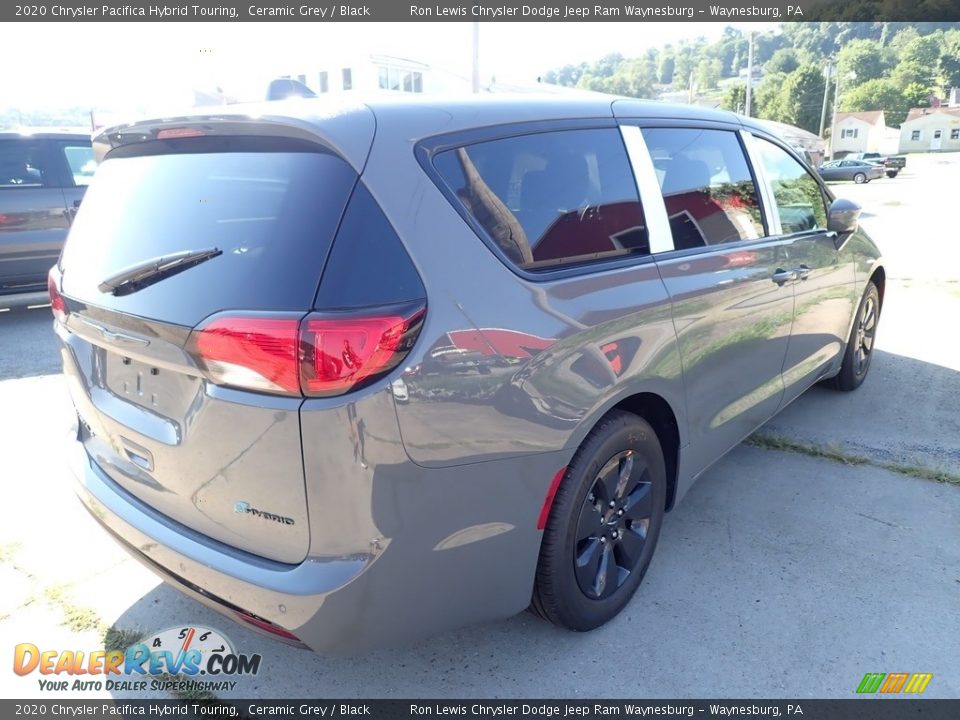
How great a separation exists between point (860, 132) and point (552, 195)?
105 m

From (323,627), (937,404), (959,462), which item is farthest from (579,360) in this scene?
(937,404)

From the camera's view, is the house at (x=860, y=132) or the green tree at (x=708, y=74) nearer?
the house at (x=860, y=132)

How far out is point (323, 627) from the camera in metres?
1.83

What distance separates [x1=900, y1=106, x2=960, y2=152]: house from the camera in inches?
3733

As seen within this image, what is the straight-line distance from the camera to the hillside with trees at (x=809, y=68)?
3290 inches

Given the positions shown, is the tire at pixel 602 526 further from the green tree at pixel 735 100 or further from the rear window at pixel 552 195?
the green tree at pixel 735 100

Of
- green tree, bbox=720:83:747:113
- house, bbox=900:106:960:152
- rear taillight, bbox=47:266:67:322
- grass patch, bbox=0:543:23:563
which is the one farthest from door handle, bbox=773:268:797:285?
house, bbox=900:106:960:152

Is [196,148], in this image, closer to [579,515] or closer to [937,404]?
[579,515]

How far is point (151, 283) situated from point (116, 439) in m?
0.60

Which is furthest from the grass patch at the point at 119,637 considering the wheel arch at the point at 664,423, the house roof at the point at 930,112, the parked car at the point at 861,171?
the house roof at the point at 930,112

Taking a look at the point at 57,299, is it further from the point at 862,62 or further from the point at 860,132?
the point at 862,62

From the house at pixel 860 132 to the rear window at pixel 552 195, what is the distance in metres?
101

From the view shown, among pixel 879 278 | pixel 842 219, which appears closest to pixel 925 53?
pixel 879 278

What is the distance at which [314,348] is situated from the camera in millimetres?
1678
